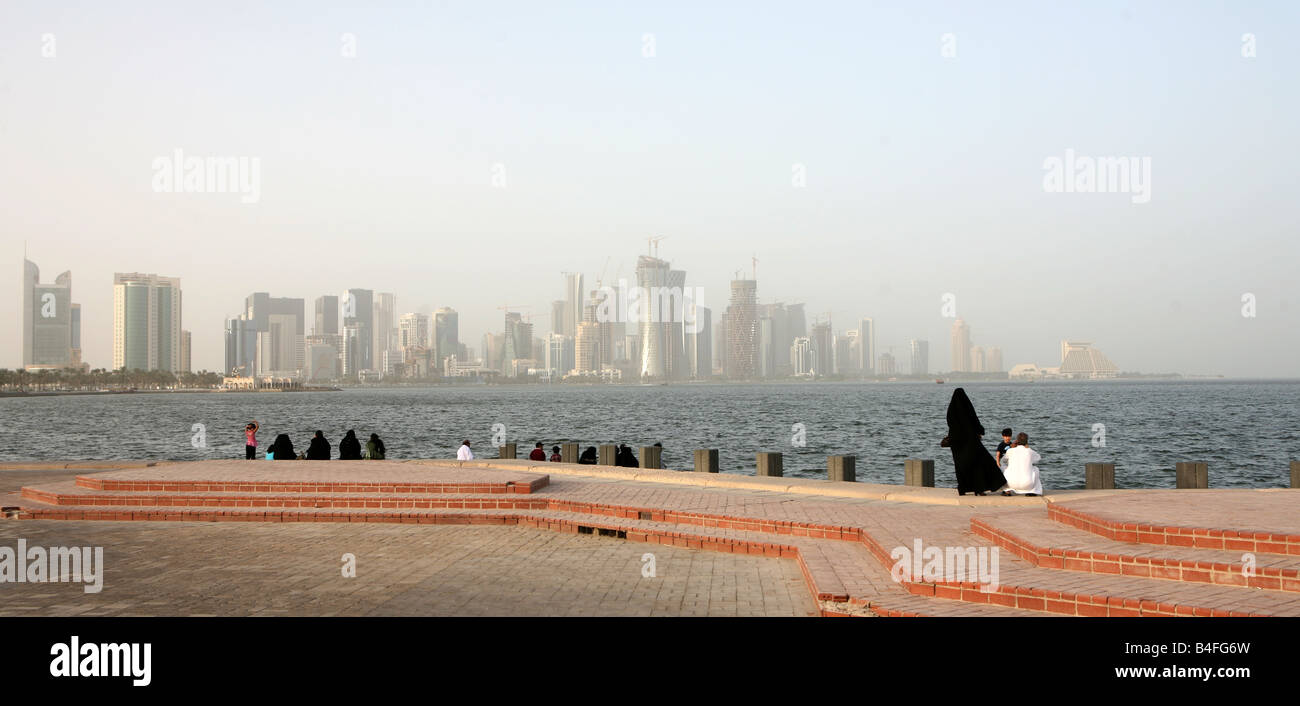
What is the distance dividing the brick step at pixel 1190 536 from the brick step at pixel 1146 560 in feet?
0.29

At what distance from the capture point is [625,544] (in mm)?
12312

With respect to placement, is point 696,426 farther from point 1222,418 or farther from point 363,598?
point 363,598

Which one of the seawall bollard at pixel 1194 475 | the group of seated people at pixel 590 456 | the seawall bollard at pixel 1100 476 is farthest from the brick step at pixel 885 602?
the group of seated people at pixel 590 456

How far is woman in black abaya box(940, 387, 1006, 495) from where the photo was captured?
13.9 metres

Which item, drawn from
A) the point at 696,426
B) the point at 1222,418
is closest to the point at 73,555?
the point at 696,426

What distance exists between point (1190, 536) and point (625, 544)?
6.35 m

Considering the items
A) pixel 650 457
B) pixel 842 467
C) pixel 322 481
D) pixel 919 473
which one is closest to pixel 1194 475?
pixel 919 473

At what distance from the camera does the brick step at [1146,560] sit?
791cm

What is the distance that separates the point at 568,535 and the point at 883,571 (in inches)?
201

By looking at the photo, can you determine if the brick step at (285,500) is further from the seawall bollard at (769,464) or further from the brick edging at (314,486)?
the seawall bollard at (769,464)

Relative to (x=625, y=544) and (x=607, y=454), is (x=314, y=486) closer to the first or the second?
(x=625, y=544)

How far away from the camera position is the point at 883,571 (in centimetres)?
951

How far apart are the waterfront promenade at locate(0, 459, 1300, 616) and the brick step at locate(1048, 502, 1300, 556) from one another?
16 mm

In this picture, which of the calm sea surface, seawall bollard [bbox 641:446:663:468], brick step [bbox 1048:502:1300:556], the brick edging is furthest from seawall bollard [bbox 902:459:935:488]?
the calm sea surface
